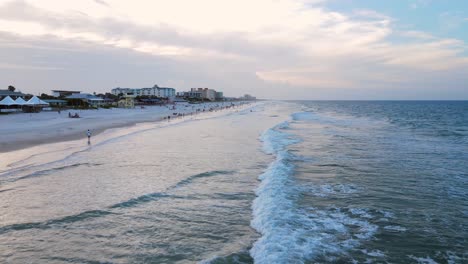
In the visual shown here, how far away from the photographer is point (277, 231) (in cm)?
750

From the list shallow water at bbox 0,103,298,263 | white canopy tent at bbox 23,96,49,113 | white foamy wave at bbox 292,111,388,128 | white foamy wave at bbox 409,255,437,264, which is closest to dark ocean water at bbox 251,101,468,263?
white foamy wave at bbox 409,255,437,264

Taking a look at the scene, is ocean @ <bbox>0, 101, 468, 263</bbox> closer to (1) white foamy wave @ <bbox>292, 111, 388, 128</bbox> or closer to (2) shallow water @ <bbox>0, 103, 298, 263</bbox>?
(2) shallow water @ <bbox>0, 103, 298, 263</bbox>

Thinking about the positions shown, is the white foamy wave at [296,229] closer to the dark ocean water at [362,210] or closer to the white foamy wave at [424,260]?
the dark ocean water at [362,210]

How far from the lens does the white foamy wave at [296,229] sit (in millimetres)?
6457

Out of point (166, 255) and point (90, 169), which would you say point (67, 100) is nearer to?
point (90, 169)

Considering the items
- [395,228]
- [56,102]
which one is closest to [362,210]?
[395,228]

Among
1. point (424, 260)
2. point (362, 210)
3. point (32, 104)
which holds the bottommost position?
point (424, 260)

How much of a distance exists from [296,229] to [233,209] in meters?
2.01

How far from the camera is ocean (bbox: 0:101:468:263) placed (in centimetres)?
650

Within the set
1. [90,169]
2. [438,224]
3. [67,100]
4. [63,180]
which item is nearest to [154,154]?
[90,169]

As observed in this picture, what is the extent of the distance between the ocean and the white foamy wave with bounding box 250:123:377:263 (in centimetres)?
3

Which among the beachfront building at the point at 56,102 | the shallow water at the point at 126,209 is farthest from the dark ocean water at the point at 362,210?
the beachfront building at the point at 56,102

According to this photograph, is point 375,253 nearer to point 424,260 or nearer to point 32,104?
point 424,260

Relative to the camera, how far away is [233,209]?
29.3 feet
